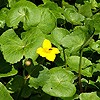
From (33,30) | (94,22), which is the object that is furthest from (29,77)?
(94,22)

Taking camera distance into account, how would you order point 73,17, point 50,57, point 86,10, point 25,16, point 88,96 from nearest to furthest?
point 50,57
point 88,96
point 25,16
point 73,17
point 86,10

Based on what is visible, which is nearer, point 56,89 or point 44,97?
point 56,89

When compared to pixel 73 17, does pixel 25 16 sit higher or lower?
higher

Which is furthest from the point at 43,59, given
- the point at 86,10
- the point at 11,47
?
the point at 86,10

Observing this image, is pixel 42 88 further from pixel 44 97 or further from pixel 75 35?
pixel 75 35

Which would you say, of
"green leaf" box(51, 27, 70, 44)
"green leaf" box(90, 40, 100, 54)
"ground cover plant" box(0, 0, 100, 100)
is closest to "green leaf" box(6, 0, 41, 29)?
"ground cover plant" box(0, 0, 100, 100)

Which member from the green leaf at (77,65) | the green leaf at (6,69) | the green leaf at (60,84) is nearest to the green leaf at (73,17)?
the green leaf at (77,65)

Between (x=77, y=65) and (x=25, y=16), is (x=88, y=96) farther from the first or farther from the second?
(x=25, y=16)

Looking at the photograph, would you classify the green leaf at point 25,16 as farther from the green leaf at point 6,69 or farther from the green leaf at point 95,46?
the green leaf at point 95,46
